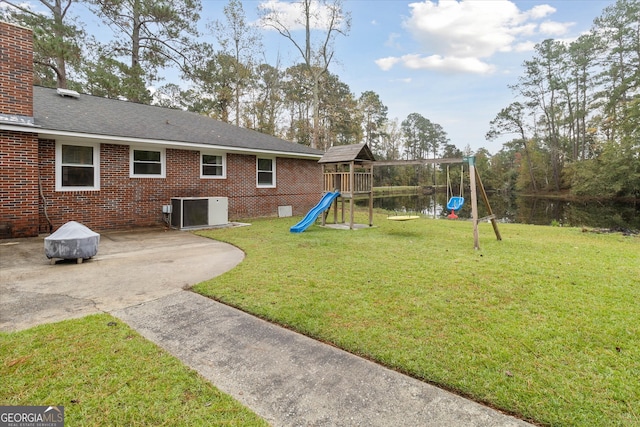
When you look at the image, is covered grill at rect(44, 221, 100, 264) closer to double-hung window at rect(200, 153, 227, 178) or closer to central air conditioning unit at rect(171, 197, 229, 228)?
Result: central air conditioning unit at rect(171, 197, 229, 228)

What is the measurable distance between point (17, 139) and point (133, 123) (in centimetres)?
295

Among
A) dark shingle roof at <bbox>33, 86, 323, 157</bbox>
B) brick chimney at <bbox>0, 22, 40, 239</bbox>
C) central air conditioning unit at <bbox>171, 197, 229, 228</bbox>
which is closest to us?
brick chimney at <bbox>0, 22, 40, 239</bbox>

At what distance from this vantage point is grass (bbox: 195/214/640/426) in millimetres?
2104

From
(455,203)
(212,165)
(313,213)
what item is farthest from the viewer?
(455,203)

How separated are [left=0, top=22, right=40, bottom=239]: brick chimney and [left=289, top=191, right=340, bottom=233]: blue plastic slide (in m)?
6.28

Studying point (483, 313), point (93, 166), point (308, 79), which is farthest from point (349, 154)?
point (308, 79)

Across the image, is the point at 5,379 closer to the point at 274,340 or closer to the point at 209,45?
the point at 274,340

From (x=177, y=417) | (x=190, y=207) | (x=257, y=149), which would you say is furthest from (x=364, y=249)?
(x=257, y=149)

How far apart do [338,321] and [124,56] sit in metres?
21.0

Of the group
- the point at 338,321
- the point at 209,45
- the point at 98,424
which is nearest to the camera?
the point at 98,424

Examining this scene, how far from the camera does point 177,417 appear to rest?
1820 mm

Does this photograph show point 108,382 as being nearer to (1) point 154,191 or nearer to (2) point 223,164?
(1) point 154,191

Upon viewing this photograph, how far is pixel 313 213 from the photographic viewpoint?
9.35 m

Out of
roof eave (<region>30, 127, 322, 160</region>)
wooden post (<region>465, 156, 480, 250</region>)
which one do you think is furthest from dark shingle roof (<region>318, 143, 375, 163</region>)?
wooden post (<region>465, 156, 480, 250</region>)
